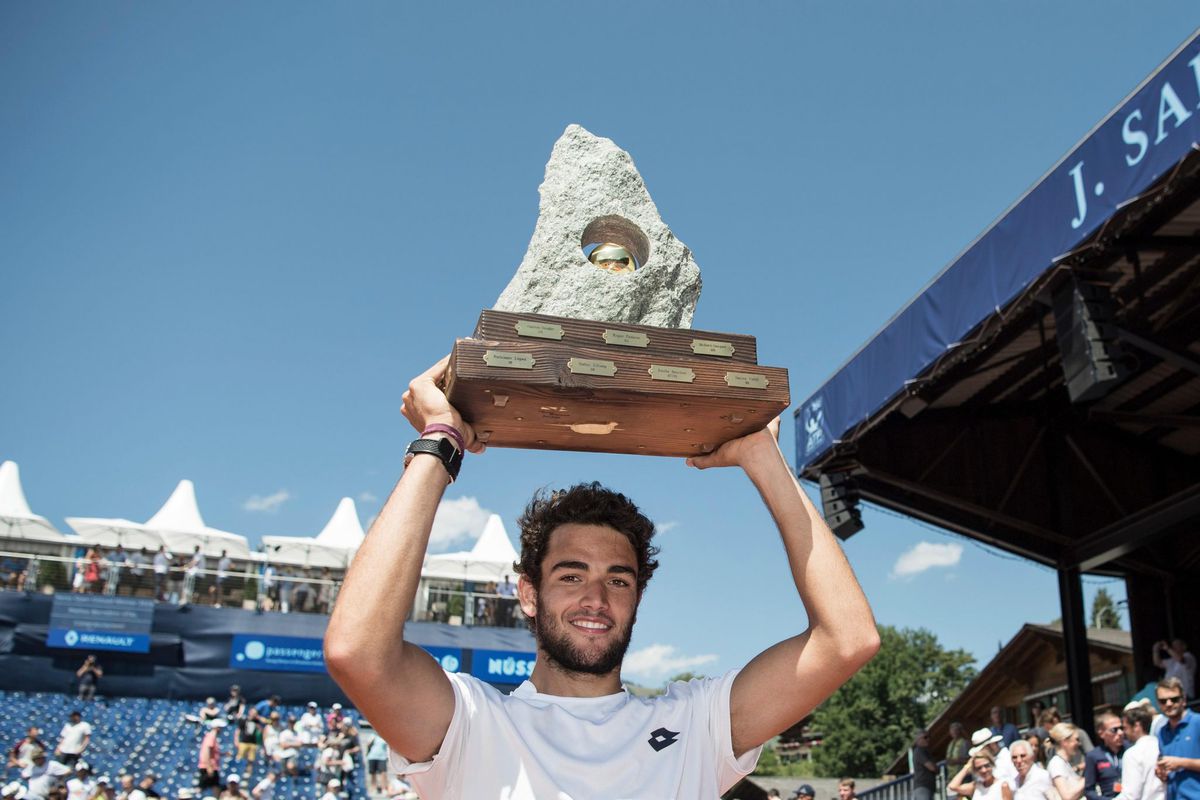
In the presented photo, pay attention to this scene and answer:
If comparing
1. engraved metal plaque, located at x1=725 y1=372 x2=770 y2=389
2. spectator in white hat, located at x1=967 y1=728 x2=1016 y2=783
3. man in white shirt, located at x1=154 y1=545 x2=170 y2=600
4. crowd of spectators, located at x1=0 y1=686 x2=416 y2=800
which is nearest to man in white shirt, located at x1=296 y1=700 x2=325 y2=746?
crowd of spectators, located at x1=0 y1=686 x2=416 y2=800

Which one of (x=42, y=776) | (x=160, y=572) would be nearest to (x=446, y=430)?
(x=42, y=776)

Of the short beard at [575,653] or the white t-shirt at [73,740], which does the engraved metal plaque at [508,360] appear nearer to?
the short beard at [575,653]

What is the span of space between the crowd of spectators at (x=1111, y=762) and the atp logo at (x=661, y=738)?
5.56 m

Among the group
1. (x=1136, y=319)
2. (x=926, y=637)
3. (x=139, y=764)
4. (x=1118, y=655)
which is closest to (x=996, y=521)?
(x=1136, y=319)

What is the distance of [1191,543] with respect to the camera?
44.3ft

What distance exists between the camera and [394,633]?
1955mm

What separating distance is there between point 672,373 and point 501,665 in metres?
21.5

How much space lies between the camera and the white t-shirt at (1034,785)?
24.5 ft

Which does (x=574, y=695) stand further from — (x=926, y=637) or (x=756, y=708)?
(x=926, y=637)

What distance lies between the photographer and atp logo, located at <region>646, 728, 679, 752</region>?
220 cm

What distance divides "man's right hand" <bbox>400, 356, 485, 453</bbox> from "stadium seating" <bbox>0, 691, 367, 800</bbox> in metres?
16.7

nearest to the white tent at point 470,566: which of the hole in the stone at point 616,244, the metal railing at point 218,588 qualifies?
the metal railing at point 218,588

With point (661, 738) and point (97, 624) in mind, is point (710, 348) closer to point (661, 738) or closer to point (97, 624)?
point (661, 738)

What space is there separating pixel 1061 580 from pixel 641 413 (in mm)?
11712
